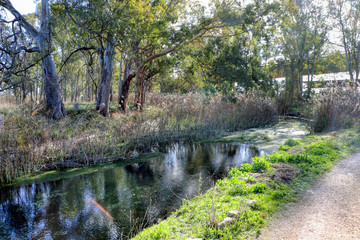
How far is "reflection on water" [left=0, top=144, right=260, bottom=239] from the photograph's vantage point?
4914 mm

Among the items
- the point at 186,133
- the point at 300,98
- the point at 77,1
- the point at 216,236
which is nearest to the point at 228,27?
the point at 186,133

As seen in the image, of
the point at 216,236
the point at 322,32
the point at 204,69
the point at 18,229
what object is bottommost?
the point at 18,229

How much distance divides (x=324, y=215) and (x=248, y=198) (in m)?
1.13

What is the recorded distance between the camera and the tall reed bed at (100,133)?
7418 millimetres

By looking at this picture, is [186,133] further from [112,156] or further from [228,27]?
[228,27]

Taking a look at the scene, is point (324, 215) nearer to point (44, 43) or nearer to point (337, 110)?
point (337, 110)

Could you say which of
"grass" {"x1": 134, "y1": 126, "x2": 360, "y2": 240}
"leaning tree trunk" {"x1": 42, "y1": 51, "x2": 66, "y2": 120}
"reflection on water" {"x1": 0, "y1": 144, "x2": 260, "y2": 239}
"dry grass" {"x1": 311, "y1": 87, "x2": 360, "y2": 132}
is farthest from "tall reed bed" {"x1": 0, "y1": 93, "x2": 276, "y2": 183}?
"grass" {"x1": 134, "y1": 126, "x2": 360, "y2": 240}

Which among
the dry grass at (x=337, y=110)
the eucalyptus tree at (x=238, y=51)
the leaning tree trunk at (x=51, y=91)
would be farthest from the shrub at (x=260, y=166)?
the leaning tree trunk at (x=51, y=91)

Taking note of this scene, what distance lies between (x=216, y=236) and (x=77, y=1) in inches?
464

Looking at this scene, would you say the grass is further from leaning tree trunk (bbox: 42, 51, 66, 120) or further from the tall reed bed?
leaning tree trunk (bbox: 42, 51, 66, 120)

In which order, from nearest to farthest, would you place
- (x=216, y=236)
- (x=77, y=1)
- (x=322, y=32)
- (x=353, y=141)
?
(x=216, y=236) < (x=353, y=141) < (x=77, y=1) < (x=322, y=32)

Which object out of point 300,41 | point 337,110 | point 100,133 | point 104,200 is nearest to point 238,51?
point 337,110

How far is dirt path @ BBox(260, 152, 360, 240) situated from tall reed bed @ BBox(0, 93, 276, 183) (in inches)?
249

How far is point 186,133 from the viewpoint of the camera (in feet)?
41.3
